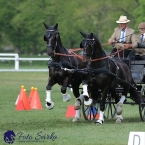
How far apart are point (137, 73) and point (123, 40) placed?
0.82 meters

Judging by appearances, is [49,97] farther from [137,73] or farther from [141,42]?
[141,42]

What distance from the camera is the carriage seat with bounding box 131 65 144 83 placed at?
14.7 meters

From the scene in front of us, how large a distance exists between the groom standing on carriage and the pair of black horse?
0.55 meters

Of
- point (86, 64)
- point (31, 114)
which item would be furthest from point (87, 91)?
point (31, 114)

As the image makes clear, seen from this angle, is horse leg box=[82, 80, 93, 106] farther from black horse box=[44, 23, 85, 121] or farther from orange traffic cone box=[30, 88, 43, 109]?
orange traffic cone box=[30, 88, 43, 109]

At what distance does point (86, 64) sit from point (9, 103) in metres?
6.46

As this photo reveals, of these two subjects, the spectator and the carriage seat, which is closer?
the carriage seat

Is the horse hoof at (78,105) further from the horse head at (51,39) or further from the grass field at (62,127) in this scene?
the horse head at (51,39)

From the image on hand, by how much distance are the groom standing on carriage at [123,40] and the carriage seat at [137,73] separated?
0.38 metres

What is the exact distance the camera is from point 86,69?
13375 mm

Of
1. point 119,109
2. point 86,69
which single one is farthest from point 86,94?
point 119,109

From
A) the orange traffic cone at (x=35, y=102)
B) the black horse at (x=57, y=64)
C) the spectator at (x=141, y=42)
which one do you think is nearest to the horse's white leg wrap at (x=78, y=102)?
the black horse at (x=57, y=64)

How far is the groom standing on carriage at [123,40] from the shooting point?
47.9 feet

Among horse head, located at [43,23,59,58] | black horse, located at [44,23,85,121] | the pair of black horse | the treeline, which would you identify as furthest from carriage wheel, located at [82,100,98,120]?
the treeline
